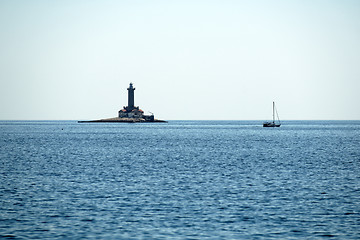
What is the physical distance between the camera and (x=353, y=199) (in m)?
28.1

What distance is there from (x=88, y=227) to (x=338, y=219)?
38.3 feet

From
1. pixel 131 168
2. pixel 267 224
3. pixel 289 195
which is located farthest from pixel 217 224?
pixel 131 168

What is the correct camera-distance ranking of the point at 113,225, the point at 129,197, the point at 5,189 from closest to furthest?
the point at 113,225 < the point at 129,197 < the point at 5,189

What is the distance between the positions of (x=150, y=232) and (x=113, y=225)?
2188 millimetres

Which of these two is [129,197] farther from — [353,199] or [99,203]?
[353,199]

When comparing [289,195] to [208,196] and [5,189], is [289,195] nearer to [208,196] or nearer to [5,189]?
[208,196]

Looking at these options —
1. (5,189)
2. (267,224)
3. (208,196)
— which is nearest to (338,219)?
(267,224)

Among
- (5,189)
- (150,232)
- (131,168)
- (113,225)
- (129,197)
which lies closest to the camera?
(150,232)

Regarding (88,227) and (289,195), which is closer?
(88,227)

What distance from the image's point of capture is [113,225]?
21.8 meters

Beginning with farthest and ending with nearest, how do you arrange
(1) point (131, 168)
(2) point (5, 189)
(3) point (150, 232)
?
(1) point (131, 168), (2) point (5, 189), (3) point (150, 232)

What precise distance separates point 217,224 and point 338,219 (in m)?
5.91

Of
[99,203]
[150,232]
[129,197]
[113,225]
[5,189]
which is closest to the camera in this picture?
[150,232]

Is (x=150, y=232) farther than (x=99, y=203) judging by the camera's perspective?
No
